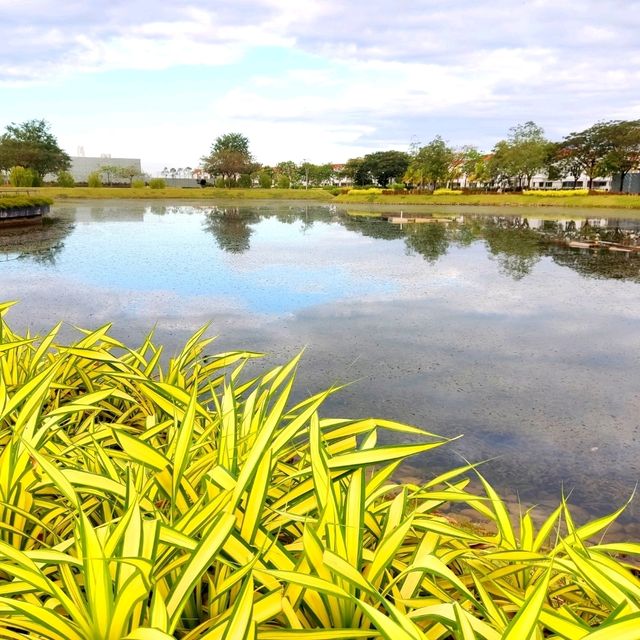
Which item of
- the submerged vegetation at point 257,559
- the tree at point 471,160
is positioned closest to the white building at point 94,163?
the tree at point 471,160

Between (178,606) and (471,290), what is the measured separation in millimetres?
7863

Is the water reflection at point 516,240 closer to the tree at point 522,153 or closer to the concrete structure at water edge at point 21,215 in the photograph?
the concrete structure at water edge at point 21,215

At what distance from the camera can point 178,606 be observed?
3.23ft

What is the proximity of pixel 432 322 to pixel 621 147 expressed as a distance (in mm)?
51787

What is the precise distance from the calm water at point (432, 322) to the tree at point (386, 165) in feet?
195

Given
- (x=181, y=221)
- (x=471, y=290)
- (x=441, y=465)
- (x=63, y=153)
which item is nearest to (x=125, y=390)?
(x=441, y=465)

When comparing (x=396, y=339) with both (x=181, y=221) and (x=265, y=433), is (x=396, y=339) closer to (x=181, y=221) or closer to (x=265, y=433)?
(x=265, y=433)

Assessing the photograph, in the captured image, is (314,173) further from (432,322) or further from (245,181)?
(432,322)

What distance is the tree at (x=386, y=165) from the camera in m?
70.6

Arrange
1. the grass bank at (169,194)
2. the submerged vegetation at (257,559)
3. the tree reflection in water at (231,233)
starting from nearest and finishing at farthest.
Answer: the submerged vegetation at (257,559)
the tree reflection in water at (231,233)
the grass bank at (169,194)

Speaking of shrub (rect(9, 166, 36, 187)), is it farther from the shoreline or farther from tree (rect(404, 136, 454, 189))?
tree (rect(404, 136, 454, 189))

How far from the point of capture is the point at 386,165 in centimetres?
7038

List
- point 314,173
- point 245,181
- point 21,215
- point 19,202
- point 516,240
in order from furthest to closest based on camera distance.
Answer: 1. point 314,173
2. point 245,181
3. point 21,215
4. point 19,202
5. point 516,240

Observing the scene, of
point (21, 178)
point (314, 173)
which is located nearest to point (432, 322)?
point (21, 178)
